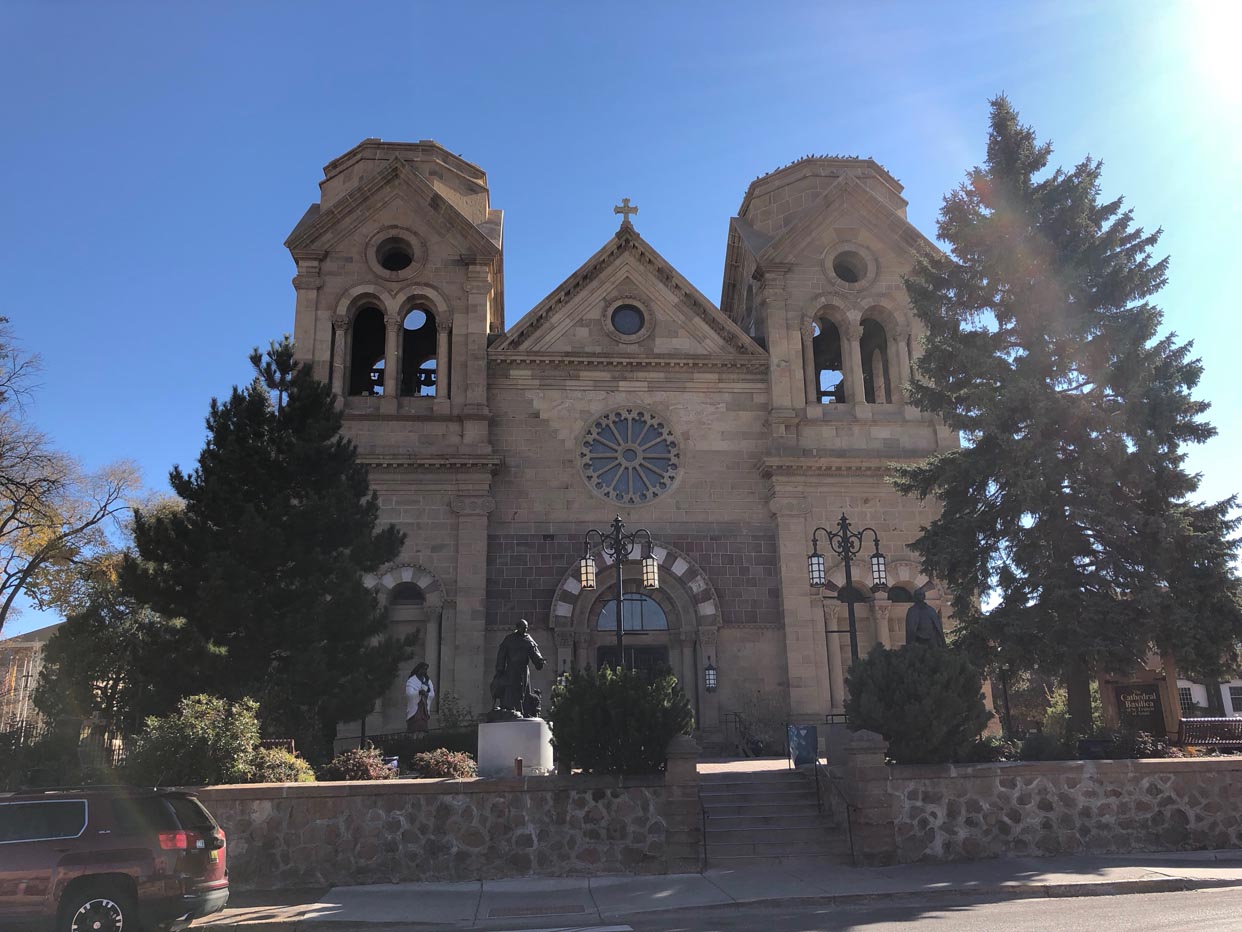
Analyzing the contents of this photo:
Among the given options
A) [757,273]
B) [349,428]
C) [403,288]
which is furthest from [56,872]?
[757,273]

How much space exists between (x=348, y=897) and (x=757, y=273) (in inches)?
904

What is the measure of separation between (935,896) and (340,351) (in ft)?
73.6

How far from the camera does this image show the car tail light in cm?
993

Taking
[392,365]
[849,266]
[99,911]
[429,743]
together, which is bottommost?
[99,911]

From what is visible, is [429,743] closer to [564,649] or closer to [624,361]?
[564,649]

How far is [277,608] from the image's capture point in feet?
59.8

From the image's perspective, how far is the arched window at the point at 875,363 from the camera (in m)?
30.2

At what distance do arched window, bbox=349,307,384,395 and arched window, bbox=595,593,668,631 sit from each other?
36.6ft

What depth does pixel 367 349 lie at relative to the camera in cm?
3234

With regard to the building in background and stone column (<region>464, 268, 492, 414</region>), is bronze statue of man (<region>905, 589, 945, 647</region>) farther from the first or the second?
the building in background

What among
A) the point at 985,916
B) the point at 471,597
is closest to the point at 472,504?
the point at 471,597

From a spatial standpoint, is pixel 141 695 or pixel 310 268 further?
pixel 310 268

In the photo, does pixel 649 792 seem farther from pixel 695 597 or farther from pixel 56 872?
pixel 695 597

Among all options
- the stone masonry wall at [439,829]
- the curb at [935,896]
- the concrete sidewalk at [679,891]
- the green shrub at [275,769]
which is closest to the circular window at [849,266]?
the concrete sidewalk at [679,891]
